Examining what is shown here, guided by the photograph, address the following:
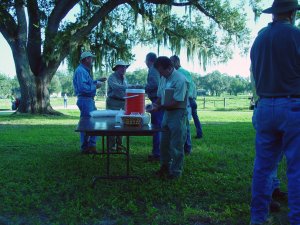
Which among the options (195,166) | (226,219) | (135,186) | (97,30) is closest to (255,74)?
(226,219)

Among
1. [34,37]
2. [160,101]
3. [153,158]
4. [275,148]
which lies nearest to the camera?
[275,148]

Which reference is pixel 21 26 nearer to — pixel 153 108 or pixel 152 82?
pixel 152 82

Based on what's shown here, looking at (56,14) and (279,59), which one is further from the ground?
(56,14)

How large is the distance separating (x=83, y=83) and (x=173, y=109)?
6.99 ft

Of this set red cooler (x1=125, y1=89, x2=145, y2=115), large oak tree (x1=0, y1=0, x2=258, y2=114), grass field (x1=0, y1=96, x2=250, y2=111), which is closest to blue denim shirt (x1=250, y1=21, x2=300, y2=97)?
red cooler (x1=125, y1=89, x2=145, y2=115)

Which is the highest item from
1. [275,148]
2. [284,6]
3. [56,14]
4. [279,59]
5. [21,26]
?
[56,14]

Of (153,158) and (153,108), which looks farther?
(153,158)

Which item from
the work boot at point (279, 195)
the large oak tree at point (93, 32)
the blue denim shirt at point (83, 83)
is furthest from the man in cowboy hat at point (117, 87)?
the large oak tree at point (93, 32)

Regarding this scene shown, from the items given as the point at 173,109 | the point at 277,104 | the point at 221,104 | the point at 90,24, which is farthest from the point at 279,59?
the point at 221,104

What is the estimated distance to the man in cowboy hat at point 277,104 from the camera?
312cm

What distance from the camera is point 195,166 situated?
6.19 m

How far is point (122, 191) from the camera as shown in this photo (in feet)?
15.4

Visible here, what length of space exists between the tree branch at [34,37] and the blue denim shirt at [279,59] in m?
16.5

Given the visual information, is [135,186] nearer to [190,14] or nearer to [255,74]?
[255,74]
